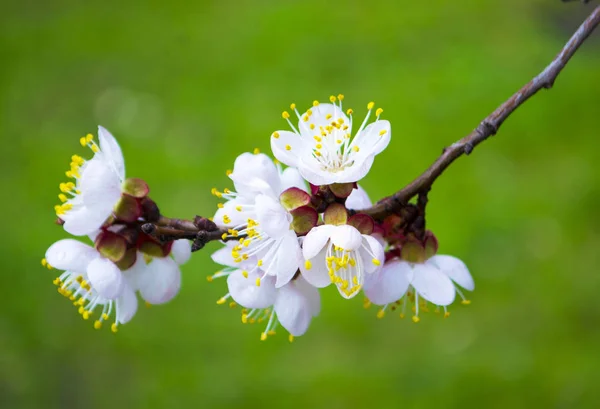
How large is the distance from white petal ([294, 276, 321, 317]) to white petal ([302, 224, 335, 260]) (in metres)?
0.12

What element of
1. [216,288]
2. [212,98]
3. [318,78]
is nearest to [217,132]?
[212,98]

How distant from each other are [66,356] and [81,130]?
1.46 m

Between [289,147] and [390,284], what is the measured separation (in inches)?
9.4

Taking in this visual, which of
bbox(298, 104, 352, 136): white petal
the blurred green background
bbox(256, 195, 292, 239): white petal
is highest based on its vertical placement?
the blurred green background

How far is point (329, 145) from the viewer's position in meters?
0.99

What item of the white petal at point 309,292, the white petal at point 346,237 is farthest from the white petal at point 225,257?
the white petal at point 346,237

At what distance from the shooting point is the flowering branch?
0.91m

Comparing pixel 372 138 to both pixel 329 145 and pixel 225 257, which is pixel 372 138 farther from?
pixel 225 257

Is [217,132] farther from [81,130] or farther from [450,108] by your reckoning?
[450,108]

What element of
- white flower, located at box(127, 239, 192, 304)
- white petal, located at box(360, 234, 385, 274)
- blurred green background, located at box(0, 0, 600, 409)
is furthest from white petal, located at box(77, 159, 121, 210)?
blurred green background, located at box(0, 0, 600, 409)

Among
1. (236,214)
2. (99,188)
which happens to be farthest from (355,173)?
(99,188)

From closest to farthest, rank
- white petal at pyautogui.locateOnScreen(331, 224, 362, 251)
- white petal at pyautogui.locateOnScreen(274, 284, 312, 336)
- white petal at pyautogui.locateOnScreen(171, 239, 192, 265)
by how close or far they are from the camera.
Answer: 1. white petal at pyautogui.locateOnScreen(331, 224, 362, 251)
2. white petal at pyautogui.locateOnScreen(274, 284, 312, 336)
3. white petal at pyautogui.locateOnScreen(171, 239, 192, 265)

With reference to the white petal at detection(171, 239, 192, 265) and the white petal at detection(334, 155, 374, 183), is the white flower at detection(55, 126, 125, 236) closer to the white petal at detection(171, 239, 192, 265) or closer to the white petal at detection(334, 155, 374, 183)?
the white petal at detection(171, 239, 192, 265)

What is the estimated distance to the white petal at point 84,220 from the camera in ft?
2.85
